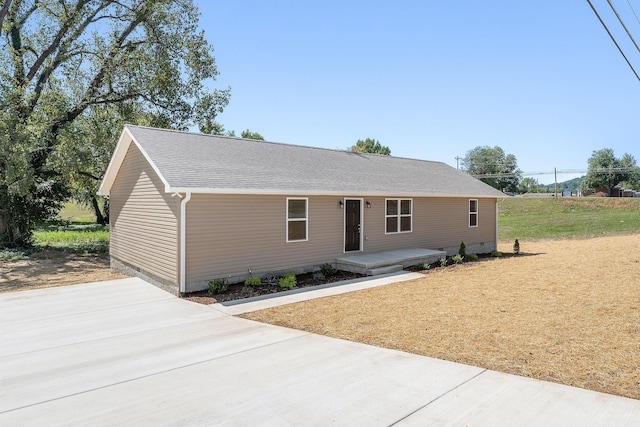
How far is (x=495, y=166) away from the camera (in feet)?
269

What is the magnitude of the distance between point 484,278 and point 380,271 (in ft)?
9.93

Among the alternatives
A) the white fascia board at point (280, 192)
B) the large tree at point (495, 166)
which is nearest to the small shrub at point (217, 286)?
the white fascia board at point (280, 192)

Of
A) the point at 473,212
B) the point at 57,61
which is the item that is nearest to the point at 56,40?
the point at 57,61

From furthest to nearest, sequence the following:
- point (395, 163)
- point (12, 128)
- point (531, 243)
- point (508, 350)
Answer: point (531, 243)
point (395, 163)
point (12, 128)
point (508, 350)

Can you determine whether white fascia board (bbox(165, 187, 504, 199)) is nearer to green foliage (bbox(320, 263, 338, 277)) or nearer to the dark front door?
the dark front door

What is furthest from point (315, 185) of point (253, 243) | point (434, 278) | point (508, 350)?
point (508, 350)

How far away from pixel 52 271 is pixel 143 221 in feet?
15.5

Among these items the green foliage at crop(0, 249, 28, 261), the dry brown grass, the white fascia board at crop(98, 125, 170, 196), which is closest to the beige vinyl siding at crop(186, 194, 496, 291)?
the white fascia board at crop(98, 125, 170, 196)

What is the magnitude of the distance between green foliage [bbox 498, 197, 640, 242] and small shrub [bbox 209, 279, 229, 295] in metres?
20.9

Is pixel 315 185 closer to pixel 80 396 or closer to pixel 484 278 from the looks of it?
pixel 484 278

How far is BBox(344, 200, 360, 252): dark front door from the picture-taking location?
1292 centimetres

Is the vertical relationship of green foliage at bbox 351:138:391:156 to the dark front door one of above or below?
above

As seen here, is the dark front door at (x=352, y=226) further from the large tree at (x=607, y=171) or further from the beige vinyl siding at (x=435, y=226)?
the large tree at (x=607, y=171)

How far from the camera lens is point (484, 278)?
1147 cm
